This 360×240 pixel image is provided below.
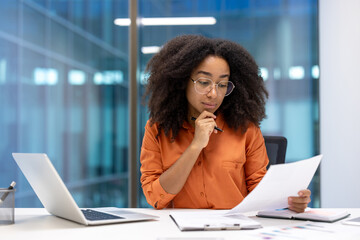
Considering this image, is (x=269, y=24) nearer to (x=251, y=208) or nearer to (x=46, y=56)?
(x=46, y=56)

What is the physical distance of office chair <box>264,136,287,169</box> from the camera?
1.99 metres

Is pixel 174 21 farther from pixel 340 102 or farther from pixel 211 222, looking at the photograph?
pixel 211 222

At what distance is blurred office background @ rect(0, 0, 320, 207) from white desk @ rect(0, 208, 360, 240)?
7.61 feet

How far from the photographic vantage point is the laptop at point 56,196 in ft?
3.75

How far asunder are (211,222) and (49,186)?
483 millimetres

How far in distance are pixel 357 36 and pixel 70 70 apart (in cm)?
251

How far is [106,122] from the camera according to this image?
388 centimetres

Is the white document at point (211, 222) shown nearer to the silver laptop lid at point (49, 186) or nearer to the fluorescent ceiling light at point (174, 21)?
the silver laptop lid at point (49, 186)

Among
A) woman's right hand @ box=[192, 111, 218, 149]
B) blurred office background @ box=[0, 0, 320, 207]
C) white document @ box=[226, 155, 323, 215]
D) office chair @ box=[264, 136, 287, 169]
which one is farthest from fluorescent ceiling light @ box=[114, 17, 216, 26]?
white document @ box=[226, 155, 323, 215]

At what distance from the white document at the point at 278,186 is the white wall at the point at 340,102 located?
7.19 ft

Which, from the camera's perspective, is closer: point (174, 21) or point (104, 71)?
point (174, 21)

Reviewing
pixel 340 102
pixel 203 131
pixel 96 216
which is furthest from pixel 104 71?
pixel 96 216

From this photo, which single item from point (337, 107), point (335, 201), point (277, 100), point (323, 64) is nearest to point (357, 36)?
point (323, 64)

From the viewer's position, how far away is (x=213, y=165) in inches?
70.2
